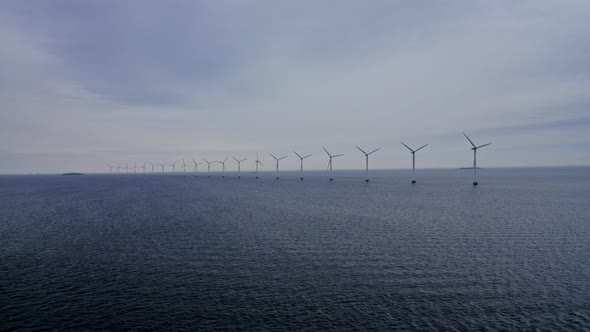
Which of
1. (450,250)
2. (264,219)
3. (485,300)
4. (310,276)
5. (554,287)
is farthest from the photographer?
(264,219)

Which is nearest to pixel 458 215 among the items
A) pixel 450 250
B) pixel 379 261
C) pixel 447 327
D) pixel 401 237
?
pixel 401 237

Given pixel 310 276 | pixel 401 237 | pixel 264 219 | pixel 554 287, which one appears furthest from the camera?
pixel 264 219

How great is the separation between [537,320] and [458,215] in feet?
174

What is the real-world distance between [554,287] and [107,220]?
7067 cm

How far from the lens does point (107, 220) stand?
72.2 metres

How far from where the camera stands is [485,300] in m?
28.7

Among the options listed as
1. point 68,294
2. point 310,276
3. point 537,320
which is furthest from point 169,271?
point 537,320

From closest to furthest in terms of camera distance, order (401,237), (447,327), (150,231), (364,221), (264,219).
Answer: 1. (447,327)
2. (401,237)
3. (150,231)
4. (364,221)
5. (264,219)

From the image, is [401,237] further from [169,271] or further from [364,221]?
[169,271]

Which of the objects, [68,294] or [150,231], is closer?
[68,294]

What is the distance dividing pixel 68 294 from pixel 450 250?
3921cm

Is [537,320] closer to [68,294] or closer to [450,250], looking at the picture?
[450,250]

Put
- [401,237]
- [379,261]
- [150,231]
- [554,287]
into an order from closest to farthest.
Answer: [554,287] < [379,261] < [401,237] < [150,231]

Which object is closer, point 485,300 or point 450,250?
point 485,300
